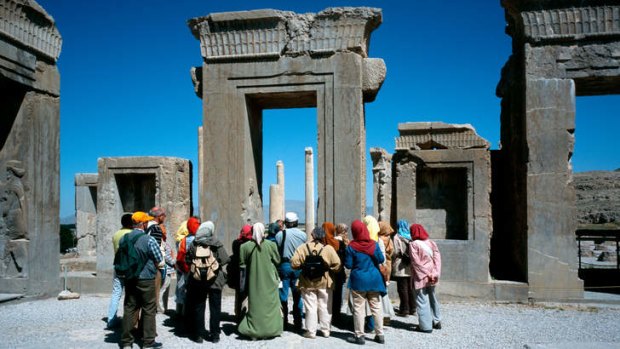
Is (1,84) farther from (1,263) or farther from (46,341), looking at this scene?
(46,341)

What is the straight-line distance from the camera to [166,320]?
6.74 metres

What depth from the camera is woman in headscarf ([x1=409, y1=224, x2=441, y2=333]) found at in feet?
19.5

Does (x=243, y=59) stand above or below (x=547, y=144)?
above

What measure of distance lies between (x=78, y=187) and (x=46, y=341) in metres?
10.4

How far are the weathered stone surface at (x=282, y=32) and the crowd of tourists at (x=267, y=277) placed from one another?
3205mm

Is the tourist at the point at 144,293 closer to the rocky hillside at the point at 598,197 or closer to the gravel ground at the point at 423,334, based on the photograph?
the gravel ground at the point at 423,334

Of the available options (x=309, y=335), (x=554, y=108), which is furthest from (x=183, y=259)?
(x=554, y=108)

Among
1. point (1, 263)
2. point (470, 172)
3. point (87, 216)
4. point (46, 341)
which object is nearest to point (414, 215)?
point (470, 172)

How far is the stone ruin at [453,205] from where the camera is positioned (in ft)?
26.5

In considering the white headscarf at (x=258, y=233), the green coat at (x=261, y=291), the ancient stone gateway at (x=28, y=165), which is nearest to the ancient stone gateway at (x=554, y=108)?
the green coat at (x=261, y=291)

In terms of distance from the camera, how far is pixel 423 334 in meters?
5.95

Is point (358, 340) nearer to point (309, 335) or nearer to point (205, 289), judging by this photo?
point (309, 335)

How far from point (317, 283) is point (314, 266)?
0.22 m

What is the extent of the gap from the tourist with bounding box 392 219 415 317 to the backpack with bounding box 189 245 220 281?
8.65ft
